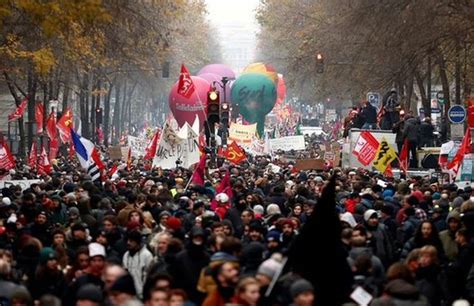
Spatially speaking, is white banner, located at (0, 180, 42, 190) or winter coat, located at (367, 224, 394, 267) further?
white banner, located at (0, 180, 42, 190)

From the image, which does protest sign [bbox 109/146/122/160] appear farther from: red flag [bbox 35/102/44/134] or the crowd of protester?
the crowd of protester

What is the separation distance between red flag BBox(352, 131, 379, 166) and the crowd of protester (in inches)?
259

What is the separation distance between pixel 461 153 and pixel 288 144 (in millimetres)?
26575

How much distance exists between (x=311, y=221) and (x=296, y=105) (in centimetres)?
13766

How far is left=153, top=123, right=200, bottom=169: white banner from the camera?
32688 mm

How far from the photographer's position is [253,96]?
71.9 metres

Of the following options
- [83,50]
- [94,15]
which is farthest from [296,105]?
[94,15]

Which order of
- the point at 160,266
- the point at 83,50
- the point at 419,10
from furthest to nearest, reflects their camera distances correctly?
1. the point at 83,50
2. the point at 419,10
3. the point at 160,266

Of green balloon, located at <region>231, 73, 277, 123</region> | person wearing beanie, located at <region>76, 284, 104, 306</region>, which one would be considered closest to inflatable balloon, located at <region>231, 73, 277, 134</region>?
green balloon, located at <region>231, 73, 277, 123</region>

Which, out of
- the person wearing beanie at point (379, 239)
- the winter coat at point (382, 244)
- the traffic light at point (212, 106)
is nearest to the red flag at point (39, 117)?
the traffic light at point (212, 106)

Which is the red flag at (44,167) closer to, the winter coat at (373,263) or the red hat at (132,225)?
the red hat at (132,225)

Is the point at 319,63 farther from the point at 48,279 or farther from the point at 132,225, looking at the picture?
the point at 48,279

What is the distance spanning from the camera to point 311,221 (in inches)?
504

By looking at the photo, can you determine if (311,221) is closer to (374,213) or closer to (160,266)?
(160,266)
